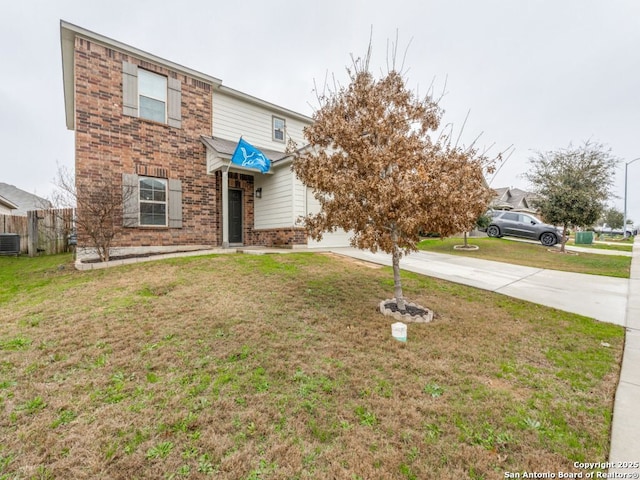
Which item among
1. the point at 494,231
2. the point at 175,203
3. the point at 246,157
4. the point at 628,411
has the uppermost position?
the point at 246,157

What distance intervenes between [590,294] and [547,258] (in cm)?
613

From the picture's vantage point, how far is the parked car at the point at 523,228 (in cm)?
1520

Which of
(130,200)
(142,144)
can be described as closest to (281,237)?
(130,200)

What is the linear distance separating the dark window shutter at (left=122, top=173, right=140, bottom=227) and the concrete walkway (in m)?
→ 6.58

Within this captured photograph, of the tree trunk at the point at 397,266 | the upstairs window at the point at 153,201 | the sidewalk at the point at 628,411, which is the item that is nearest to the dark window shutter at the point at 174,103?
the upstairs window at the point at 153,201

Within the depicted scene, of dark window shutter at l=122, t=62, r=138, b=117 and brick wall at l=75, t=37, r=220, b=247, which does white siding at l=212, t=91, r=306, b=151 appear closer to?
brick wall at l=75, t=37, r=220, b=247

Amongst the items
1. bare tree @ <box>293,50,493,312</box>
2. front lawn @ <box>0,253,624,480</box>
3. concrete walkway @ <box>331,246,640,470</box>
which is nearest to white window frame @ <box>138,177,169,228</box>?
front lawn @ <box>0,253,624,480</box>

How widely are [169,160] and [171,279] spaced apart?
5163 mm

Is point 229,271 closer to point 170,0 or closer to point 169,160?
point 169,160

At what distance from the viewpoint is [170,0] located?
32.7 ft

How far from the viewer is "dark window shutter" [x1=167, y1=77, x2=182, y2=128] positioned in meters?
9.23

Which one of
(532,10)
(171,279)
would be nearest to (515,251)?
(532,10)

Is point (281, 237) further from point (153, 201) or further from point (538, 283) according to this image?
point (538, 283)

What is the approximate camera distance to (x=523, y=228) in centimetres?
1603
